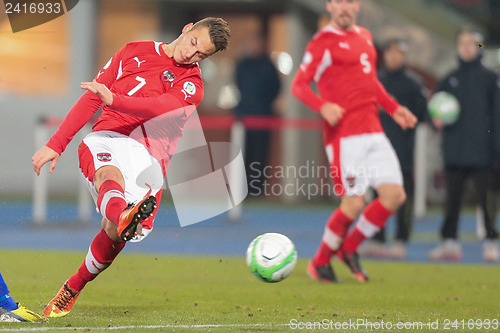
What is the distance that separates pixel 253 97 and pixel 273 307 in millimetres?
9641

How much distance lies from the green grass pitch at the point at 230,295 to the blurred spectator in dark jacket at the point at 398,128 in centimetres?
67

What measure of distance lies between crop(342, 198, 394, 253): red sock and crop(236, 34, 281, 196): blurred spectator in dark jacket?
7.26m

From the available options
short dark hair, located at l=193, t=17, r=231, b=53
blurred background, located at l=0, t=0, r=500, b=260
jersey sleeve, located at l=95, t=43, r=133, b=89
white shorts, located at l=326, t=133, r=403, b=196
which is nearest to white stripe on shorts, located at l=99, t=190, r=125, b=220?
jersey sleeve, located at l=95, t=43, r=133, b=89

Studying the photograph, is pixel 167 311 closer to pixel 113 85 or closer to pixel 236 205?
pixel 113 85

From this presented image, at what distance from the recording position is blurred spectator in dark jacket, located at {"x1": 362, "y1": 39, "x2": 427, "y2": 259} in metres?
10.5

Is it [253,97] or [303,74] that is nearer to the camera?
[303,74]

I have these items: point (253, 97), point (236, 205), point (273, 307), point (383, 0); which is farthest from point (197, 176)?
point (273, 307)

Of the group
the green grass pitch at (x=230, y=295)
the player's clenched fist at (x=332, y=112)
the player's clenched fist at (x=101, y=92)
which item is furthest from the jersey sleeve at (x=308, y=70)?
the player's clenched fist at (x=101, y=92)

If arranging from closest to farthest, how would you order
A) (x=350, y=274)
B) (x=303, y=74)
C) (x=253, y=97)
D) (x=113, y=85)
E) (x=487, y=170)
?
1. (x=113, y=85)
2. (x=303, y=74)
3. (x=350, y=274)
4. (x=487, y=170)
5. (x=253, y=97)

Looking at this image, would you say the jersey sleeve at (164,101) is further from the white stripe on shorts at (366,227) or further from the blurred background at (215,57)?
the blurred background at (215,57)

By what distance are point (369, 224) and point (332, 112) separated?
43.9 inches

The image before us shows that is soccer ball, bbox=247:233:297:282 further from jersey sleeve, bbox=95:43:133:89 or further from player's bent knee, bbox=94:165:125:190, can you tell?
jersey sleeve, bbox=95:43:133:89

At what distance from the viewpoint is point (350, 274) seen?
8875mm

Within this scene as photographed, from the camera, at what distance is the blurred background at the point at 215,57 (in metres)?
16.5
